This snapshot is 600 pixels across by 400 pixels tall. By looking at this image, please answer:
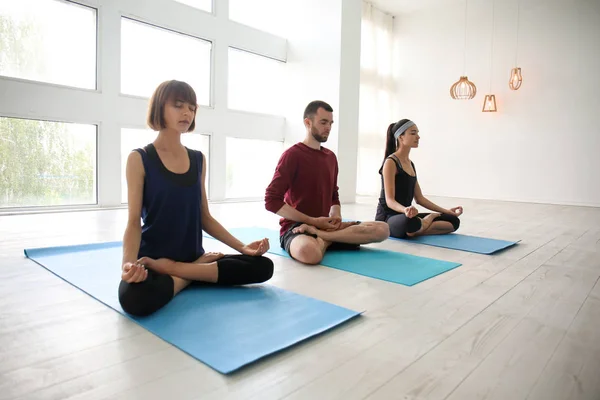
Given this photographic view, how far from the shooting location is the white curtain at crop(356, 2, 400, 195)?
320 inches

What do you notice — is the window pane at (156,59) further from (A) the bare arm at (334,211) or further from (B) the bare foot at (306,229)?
(B) the bare foot at (306,229)

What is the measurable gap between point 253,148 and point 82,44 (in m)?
2.76

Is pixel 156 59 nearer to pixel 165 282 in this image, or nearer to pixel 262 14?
pixel 262 14

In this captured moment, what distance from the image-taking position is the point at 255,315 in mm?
1537

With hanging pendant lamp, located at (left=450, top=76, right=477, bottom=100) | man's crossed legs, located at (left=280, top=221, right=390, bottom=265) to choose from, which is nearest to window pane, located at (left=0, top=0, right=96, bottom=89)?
man's crossed legs, located at (left=280, top=221, right=390, bottom=265)

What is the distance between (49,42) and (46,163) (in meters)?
1.29

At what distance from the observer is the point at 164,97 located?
64.7 inches

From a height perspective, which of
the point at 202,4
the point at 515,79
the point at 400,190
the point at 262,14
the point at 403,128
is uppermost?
the point at 262,14

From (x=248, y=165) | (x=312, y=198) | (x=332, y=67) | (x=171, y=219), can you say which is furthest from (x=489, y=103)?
(x=171, y=219)

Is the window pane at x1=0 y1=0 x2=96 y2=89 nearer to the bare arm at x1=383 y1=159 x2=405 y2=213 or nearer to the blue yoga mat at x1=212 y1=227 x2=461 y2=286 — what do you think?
the blue yoga mat at x1=212 y1=227 x2=461 y2=286

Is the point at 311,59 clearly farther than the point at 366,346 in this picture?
Yes

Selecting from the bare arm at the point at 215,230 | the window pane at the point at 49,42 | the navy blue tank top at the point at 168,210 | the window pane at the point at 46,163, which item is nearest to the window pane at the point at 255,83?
the window pane at the point at 49,42

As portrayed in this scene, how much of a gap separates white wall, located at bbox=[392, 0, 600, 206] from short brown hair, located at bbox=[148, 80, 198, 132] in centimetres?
716

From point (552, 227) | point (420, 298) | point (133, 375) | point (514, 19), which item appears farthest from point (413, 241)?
point (514, 19)
